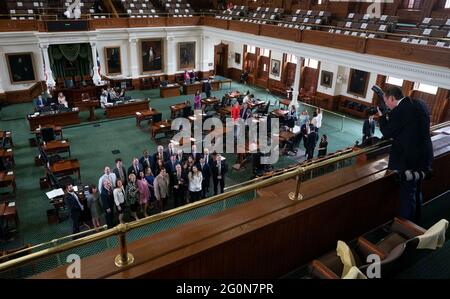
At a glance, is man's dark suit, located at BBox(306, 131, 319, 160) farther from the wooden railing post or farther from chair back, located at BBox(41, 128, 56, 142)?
the wooden railing post

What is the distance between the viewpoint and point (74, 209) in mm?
7738

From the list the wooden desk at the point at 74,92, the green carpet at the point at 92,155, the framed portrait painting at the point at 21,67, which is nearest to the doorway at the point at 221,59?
the green carpet at the point at 92,155

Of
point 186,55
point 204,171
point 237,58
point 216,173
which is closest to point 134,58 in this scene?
point 186,55

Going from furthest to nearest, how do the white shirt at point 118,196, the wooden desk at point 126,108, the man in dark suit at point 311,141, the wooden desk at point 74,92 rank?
the wooden desk at point 74,92 → the wooden desk at point 126,108 → the man in dark suit at point 311,141 → the white shirt at point 118,196

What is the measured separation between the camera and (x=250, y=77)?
84.7ft

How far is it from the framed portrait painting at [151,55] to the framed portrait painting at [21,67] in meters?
6.82

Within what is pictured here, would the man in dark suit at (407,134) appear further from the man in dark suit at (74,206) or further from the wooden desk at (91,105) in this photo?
the wooden desk at (91,105)

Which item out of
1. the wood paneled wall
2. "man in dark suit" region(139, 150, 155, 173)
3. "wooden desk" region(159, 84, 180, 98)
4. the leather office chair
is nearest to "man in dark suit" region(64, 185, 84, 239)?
"man in dark suit" region(139, 150, 155, 173)

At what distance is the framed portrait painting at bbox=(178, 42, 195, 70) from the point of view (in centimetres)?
2439

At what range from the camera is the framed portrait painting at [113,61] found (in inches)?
860

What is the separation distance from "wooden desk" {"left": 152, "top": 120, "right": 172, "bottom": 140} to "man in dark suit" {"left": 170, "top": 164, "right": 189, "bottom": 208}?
534 cm

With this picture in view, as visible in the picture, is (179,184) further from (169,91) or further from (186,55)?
(186,55)

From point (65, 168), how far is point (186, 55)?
16.3 metres
